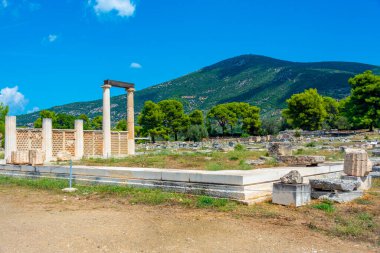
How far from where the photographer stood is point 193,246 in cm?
573

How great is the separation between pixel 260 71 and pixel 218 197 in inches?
5472

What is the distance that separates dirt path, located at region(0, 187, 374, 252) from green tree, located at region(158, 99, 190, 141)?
59039 millimetres

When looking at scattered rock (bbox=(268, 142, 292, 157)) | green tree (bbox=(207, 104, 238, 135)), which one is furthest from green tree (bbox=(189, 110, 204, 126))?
scattered rock (bbox=(268, 142, 292, 157))

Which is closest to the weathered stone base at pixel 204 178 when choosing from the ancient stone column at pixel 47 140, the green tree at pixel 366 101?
the ancient stone column at pixel 47 140

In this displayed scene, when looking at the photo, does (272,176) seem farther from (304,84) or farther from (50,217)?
(304,84)

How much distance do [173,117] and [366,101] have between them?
33.6 meters

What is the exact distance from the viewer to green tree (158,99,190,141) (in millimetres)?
68000

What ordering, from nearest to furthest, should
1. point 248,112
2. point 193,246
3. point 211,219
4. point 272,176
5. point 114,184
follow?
point 193,246, point 211,219, point 272,176, point 114,184, point 248,112

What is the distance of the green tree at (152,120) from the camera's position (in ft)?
212

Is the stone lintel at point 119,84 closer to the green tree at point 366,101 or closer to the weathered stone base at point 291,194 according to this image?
the weathered stone base at point 291,194

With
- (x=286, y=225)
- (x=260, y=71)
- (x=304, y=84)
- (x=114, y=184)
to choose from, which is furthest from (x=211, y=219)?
(x=260, y=71)

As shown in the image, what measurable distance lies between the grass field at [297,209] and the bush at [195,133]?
55078mm

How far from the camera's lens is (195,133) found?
66438mm

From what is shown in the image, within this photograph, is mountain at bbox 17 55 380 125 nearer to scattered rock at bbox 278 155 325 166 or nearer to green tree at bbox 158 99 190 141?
green tree at bbox 158 99 190 141
